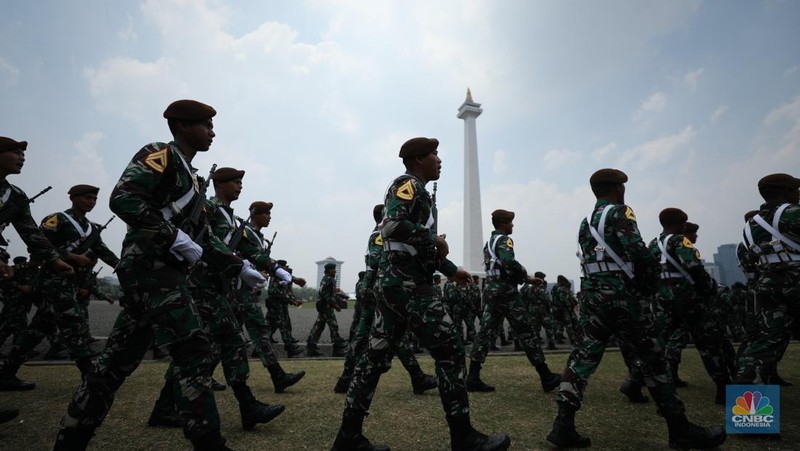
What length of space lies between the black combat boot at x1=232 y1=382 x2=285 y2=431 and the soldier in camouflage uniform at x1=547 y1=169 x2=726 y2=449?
2.42m

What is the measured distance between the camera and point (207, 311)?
13.0 ft

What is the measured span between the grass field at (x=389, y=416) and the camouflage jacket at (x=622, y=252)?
1341 millimetres

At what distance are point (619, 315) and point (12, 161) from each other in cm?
615

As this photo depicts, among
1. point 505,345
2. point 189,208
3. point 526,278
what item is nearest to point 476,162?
point 505,345

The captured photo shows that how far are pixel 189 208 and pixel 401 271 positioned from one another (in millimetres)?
1613

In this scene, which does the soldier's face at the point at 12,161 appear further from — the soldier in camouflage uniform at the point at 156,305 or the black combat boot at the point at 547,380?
the black combat boot at the point at 547,380

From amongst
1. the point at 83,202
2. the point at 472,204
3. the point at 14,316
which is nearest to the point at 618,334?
the point at 83,202

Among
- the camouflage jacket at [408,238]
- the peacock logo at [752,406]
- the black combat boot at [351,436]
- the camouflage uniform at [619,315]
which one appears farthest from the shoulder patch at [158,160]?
the peacock logo at [752,406]

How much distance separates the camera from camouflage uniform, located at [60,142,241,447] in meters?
2.41

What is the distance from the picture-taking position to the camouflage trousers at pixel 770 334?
13.2 ft

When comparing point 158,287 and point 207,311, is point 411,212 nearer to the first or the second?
point 158,287

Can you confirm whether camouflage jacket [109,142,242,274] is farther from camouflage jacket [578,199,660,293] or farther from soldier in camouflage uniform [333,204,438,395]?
camouflage jacket [578,199,660,293]

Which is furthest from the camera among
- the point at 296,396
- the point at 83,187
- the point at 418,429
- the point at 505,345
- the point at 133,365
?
the point at 505,345

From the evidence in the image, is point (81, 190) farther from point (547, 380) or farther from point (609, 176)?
point (547, 380)
